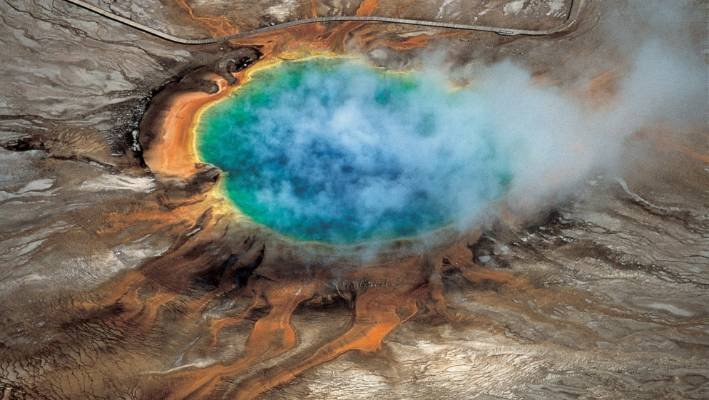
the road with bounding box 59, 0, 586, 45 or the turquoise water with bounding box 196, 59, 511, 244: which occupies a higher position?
the road with bounding box 59, 0, 586, 45

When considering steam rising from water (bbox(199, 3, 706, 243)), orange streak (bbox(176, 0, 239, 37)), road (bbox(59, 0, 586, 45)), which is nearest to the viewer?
steam rising from water (bbox(199, 3, 706, 243))

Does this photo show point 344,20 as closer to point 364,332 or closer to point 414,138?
point 414,138

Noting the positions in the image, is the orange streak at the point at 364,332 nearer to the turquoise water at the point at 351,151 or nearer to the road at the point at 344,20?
the turquoise water at the point at 351,151

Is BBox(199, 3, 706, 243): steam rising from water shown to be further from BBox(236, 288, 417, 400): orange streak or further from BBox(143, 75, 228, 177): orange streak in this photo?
BBox(236, 288, 417, 400): orange streak

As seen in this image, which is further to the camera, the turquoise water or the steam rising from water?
the turquoise water

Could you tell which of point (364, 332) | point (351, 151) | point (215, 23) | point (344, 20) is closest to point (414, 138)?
point (351, 151)

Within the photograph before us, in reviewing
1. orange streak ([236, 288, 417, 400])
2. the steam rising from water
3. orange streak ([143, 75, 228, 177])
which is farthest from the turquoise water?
orange streak ([236, 288, 417, 400])
